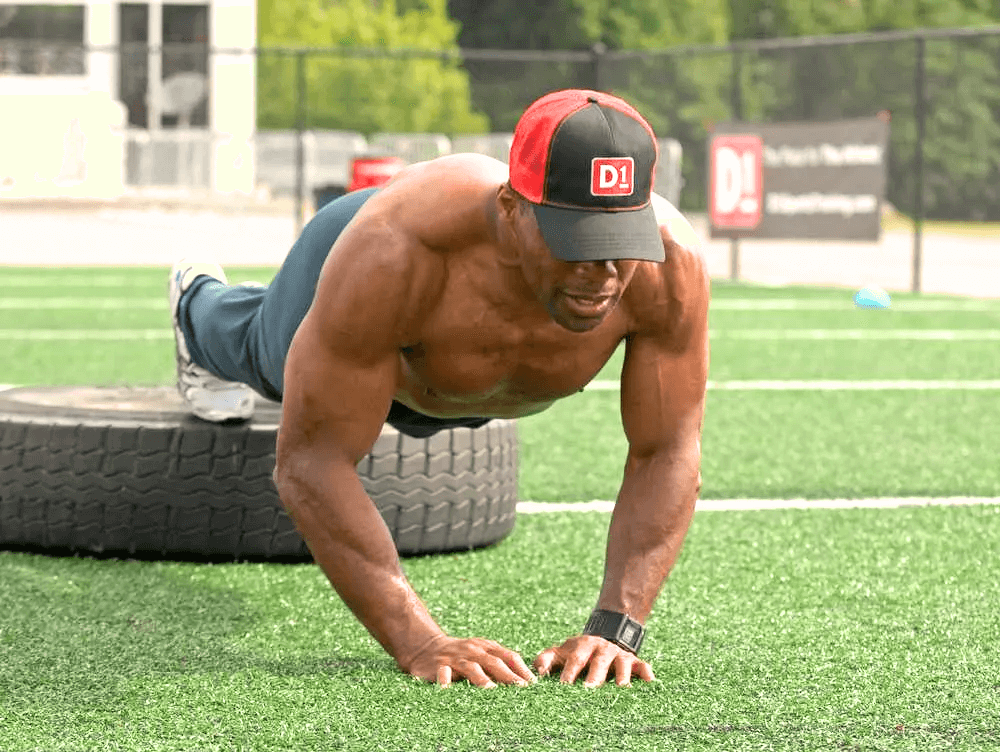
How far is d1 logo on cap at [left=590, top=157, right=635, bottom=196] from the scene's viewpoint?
3.02 m

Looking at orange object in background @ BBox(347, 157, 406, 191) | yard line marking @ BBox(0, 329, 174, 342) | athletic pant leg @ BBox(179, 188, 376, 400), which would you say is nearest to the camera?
athletic pant leg @ BBox(179, 188, 376, 400)

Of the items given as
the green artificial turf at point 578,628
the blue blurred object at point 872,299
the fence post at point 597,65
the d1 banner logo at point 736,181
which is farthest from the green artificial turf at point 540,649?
the fence post at point 597,65

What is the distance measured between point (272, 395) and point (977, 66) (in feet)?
93.7

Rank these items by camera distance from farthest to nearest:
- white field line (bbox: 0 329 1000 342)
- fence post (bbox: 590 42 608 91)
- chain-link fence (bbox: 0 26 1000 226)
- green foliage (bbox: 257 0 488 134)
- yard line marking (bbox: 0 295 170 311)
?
1. green foliage (bbox: 257 0 488 134)
2. chain-link fence (bbox: 0 26 1000 226)
3. fence post (bbox: 590 42 608 91)
4. yard line marking (bbox: 0 295 170 311)
5. white field line (bbox: 0 329 1000 342)

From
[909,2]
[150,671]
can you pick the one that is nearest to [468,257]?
[150,671]

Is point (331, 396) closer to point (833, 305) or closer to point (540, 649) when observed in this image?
point (540, 649)

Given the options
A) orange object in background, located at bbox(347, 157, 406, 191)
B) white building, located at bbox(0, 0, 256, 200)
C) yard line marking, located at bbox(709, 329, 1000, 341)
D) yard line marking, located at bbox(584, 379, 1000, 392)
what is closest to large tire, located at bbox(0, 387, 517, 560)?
yard line marking, located at bbox(584, 379, 1000, 392)

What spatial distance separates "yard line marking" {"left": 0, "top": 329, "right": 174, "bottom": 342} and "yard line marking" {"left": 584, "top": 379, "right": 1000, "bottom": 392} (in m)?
3.43

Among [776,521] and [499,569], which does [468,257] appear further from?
[776,521]

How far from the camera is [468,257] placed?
10.9ft

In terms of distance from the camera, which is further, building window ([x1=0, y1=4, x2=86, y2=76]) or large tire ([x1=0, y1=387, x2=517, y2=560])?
building window ([x1=0, y1=4, x2=86, y2=76])

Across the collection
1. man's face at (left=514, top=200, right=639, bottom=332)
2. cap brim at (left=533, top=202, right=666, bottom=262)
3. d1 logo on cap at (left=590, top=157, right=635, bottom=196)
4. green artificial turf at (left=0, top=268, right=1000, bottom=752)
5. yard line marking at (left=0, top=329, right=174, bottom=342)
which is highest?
d1 logo on cap at (left=590, top=157, right=635, bottom=196)

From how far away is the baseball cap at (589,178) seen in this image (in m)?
3.01

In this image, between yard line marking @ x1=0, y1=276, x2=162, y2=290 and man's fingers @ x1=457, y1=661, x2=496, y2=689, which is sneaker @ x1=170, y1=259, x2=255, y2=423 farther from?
yard line marking @ x1=0, y1=276, x2=162, y2=290
